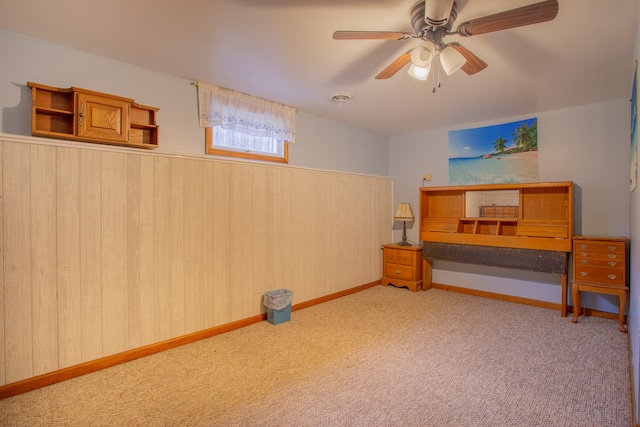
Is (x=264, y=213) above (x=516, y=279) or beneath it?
above

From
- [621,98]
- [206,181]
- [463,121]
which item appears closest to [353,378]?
[206,181]

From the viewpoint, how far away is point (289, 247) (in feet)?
12.2

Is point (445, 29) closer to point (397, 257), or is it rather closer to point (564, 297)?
point (564, 297)

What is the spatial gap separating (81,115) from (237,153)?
1.40 m

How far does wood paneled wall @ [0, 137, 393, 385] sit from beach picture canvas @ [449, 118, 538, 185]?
2215 mm

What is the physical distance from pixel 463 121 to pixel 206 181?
3452mm

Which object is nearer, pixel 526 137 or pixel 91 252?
pixel 91 252

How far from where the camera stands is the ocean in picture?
401 cm

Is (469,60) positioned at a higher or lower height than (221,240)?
higher

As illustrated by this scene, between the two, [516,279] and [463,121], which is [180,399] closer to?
[516,279]

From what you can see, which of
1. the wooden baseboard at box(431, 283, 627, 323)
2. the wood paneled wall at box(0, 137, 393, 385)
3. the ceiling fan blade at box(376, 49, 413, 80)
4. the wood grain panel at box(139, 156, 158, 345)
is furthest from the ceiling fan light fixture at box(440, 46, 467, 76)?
the wooden baseboard at box(431, 283, 627, 323)

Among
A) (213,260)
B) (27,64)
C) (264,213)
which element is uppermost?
(27,64)

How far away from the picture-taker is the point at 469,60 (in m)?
2.16

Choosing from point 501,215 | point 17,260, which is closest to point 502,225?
point 501,215
